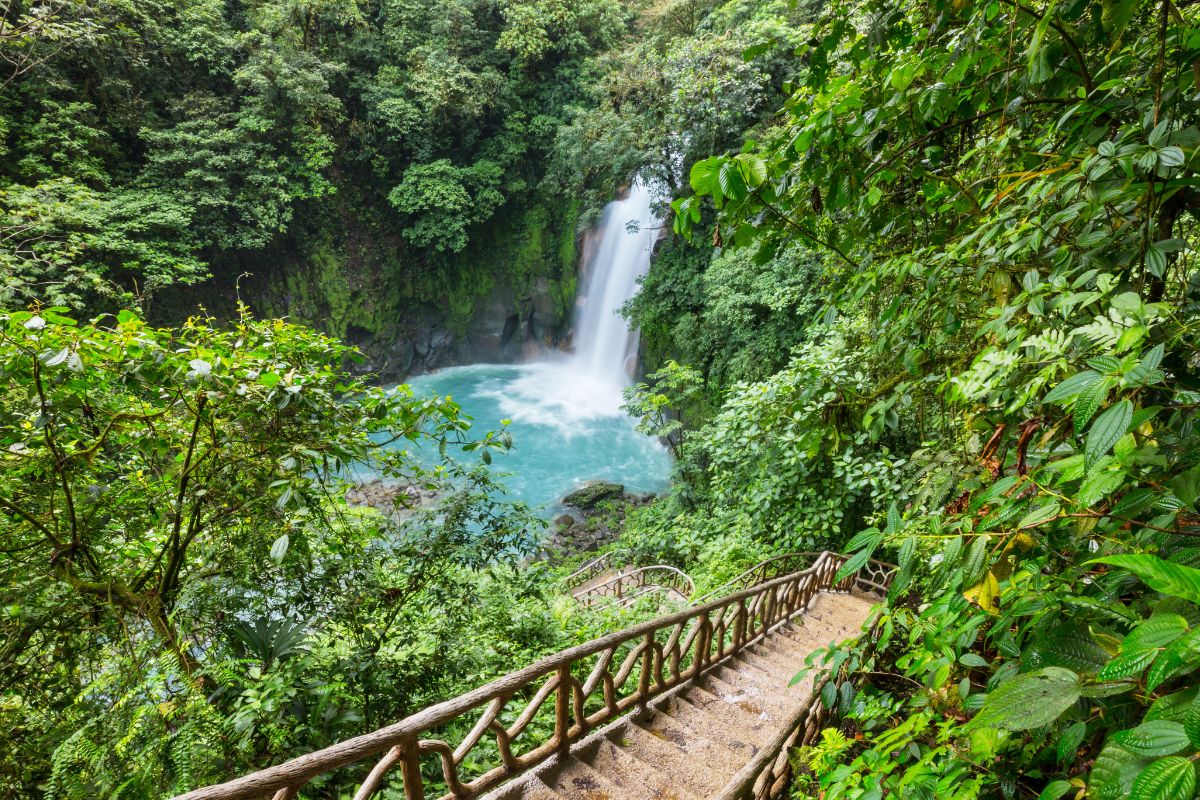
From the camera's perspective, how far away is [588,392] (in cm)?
1956

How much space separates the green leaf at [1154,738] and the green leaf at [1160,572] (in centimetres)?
20

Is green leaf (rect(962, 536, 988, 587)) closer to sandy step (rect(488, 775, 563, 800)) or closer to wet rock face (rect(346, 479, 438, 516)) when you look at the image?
sandy step (rect(488, 775, 563, 800))

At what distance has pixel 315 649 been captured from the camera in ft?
12.6

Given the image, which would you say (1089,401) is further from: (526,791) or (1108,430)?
(526,791)

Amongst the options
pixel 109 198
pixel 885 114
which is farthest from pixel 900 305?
pixel 109 198

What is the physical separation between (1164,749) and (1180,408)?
69cm

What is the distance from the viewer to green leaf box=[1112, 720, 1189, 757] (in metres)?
0.73

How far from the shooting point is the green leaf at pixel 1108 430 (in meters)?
0.90

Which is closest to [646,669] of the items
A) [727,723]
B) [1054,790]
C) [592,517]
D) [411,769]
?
[727,723]

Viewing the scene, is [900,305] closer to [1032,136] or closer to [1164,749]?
[1032,136]

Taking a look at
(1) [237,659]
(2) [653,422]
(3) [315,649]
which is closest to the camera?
(1) [237,659]

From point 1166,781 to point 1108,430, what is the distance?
54cm

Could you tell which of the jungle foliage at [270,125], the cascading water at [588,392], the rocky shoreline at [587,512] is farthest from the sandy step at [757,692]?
the jungle foliage at [270,125]

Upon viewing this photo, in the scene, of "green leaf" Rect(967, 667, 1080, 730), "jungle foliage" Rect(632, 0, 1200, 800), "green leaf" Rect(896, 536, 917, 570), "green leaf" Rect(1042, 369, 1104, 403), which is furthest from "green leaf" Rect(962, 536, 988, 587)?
"green leaf" Rect(1042, 369, 1104, 403)
